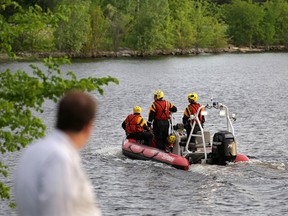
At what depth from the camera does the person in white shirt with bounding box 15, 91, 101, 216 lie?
4.57 meters

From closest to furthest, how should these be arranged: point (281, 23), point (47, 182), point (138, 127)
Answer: point (47, 182)
point (138, 127)
point (281, 23)

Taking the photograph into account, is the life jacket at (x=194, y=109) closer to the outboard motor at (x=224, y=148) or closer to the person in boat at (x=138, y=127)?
the outboard motor at (x=224, y=148)

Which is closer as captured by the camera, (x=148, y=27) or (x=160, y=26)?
(x=148, y=27)

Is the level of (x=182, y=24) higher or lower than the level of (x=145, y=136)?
higher

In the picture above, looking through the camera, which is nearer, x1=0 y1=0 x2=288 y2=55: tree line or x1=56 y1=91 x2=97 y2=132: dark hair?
x1=56 y1=91 x2=97 y2=132: dark hair

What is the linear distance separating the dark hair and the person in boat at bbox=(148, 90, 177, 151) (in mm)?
18798

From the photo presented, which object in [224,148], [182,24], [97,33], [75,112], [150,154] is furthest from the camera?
[182,24]

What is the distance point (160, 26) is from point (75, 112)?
4607 inches

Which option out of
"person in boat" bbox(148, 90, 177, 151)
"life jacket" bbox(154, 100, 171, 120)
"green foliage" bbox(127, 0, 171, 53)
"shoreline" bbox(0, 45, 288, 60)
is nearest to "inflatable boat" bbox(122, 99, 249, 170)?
"person in boat" bbox(148, 90, 177, 151)

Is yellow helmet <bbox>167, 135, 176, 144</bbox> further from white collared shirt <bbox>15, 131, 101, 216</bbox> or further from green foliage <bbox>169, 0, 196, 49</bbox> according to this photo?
green foliage <bbox>169, 0, 196, 49</bbox>

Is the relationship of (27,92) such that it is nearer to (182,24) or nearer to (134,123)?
(134,123)

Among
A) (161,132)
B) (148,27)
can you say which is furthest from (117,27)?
(161,132)

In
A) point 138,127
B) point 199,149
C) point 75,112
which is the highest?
point 75,112

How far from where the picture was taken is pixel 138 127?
2456 cm
